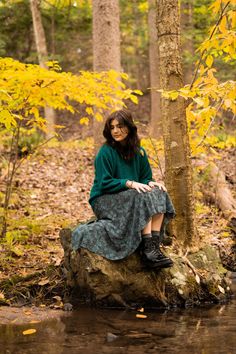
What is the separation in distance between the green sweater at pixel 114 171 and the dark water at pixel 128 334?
115 cm

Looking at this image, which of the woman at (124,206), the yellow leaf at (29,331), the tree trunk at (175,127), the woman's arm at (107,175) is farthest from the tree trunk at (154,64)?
the yellow leaf at (29,331)

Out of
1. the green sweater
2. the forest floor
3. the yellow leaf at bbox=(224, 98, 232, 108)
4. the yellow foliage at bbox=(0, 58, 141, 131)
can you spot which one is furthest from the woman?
the yellow leaf at bbox=(224, 98, 232, 108)

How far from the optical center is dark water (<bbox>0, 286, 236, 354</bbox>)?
3.35m

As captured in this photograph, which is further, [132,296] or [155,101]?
[155,101]

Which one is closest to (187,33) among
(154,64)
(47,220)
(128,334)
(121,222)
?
(154,64)

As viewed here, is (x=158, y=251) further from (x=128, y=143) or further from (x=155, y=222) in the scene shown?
(x=128, y=143)

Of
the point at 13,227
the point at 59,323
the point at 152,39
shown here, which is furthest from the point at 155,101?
the point at 59,323

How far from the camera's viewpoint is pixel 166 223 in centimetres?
485

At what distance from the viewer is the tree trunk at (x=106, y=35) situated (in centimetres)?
923

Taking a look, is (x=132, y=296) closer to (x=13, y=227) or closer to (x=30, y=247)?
(x=30, y=247)

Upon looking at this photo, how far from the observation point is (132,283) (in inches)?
182

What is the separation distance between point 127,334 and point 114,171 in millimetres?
1659

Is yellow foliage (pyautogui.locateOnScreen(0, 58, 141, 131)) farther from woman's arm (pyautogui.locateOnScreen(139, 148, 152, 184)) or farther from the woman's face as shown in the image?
woman's arm (pyautogui.locateOnScreen(139, 148, 152, 184))

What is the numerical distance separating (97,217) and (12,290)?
1.13m
